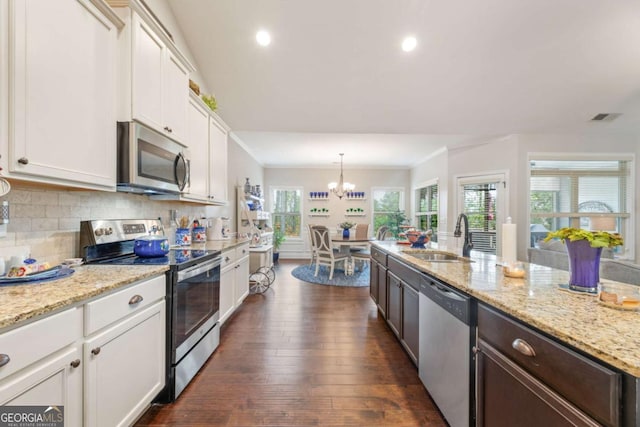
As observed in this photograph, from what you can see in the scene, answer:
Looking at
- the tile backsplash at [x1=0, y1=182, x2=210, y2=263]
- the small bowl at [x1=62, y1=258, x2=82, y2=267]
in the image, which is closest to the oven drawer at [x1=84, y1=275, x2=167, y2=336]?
the small bowl at [x1=62, y1=258, x2=82, y2=267]

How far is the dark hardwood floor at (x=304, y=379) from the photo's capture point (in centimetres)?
166

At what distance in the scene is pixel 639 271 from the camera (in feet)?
8.23

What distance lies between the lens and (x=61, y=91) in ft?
4.31

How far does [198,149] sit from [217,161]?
0.52 m

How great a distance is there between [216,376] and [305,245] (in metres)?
5.72

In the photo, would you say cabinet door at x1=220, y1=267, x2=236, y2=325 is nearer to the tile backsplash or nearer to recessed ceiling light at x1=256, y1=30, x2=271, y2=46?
the tile backsplash

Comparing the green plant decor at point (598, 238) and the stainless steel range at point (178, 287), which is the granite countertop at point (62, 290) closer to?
the stainless steel range at point (178, 287)

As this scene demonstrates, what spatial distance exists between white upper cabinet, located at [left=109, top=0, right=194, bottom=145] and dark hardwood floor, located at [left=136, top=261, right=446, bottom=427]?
1930mm

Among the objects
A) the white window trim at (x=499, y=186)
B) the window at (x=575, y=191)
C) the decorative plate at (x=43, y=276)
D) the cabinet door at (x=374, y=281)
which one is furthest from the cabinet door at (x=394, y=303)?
the window at (x=575, y=191)

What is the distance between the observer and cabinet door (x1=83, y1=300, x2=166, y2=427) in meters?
1.17

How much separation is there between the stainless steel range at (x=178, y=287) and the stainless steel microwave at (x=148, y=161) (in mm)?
356

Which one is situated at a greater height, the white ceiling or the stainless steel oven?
the white ceiling

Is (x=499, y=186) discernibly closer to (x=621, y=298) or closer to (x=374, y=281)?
(x=374, y=281)

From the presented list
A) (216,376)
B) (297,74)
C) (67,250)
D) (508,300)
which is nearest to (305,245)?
(297,74)
